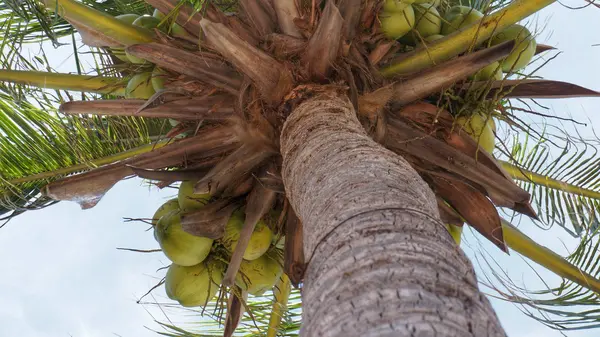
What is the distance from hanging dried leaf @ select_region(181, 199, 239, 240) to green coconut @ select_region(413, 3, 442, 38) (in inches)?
50.0

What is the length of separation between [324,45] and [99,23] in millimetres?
1116

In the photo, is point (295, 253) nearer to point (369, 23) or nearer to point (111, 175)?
point (111, 175)

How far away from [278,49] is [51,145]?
Result: 5.66 feet

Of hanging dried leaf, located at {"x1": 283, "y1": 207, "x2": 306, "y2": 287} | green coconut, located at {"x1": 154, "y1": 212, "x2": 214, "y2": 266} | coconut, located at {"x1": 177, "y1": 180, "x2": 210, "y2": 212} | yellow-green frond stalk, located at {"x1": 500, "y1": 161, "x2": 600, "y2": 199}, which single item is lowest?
green coconut, located at {"x1": 154, "y1": 212, "x2": 214, "y2": 266}

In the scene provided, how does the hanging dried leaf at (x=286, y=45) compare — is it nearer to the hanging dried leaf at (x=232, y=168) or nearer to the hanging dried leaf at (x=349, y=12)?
the hanging dried leaf at (x=349, y=12)

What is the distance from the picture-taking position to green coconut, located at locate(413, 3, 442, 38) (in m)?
3.03

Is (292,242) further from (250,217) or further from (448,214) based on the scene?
(448,214)

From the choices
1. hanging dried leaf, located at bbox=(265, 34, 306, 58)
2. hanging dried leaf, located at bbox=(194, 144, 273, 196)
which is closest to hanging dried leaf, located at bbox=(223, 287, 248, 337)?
hanging dried leaf, located at bbox=(194, 144, 273, 196)

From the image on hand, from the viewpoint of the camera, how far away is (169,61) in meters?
2.69

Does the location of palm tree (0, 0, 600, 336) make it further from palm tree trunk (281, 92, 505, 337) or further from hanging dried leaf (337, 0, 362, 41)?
palm tree trunk (281, 92, 505, 337)

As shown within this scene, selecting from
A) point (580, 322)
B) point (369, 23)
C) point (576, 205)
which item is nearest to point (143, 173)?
point (369, 23)

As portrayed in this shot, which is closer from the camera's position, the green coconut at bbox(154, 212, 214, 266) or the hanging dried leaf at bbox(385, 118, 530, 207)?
the hanging dried leaf at bbox(385, 118, 530, 207)

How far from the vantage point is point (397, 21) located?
2889 millimetres

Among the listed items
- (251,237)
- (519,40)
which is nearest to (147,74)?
(251,237)
